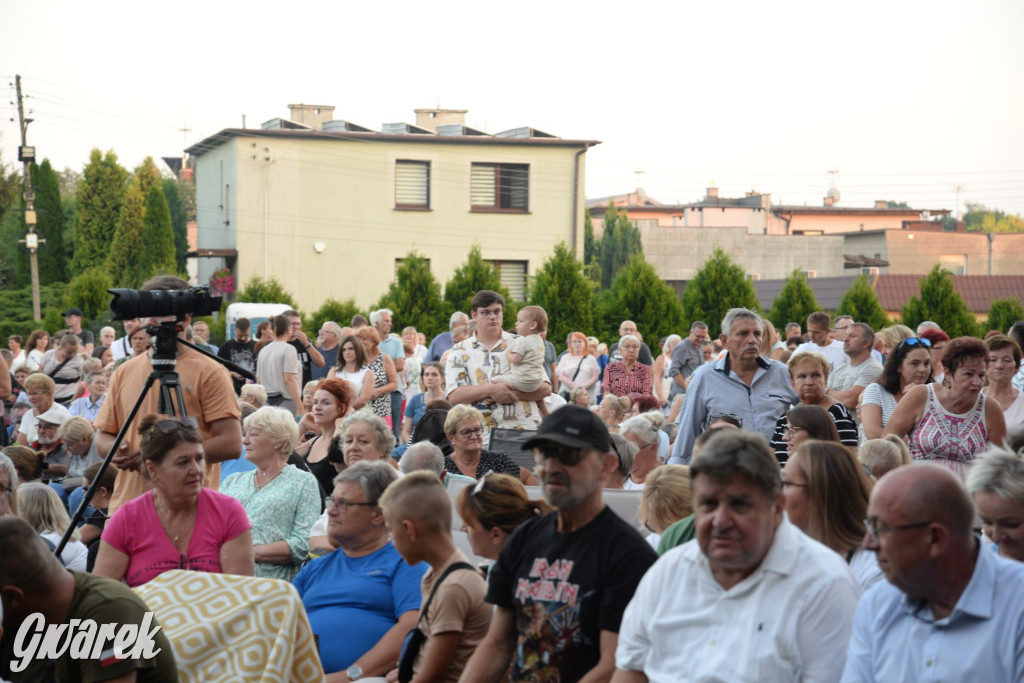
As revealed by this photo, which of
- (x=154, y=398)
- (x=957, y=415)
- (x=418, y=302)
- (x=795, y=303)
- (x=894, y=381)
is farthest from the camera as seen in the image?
(x=795, y=303)

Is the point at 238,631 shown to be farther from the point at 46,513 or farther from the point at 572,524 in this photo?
the point at 46,513

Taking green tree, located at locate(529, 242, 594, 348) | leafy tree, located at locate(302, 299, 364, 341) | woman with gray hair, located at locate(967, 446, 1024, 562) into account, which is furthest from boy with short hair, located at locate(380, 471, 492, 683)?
leafy tree, located at locate(302, 299, 364, 341)

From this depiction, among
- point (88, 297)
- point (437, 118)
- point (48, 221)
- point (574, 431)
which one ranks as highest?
point (437, 118)

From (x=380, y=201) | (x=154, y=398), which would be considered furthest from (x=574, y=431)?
(x=380, y=201)

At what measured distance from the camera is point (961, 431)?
6.14 metres

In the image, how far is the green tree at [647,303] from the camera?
23391 mm

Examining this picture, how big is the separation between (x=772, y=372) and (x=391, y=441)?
7.42 feet

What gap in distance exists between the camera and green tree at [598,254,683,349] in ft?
76.7

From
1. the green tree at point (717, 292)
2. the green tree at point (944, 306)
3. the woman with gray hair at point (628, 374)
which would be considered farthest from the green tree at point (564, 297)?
the woman with gray hair at point (628, 374)

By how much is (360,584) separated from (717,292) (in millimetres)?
19804

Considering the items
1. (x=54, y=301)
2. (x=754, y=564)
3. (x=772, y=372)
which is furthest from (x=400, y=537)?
(x=54, y=301)

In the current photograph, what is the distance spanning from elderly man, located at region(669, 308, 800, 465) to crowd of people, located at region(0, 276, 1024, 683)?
0.02m

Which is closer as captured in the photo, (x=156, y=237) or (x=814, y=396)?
(x=814, y=396)

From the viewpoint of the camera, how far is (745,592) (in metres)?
2.90
